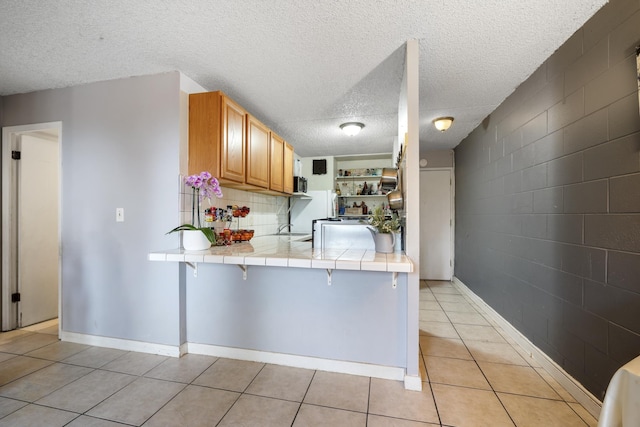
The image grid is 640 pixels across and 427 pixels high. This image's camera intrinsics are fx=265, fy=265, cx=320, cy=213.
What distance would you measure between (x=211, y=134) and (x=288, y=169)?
4.83 feet

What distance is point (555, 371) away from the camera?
1765mm

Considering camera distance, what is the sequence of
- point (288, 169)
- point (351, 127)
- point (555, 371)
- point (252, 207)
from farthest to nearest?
point (288, 169), point (252, 207), point (351, 127), point (555, 371)

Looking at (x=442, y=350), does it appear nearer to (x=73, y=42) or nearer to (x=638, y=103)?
(x=638, y=103)

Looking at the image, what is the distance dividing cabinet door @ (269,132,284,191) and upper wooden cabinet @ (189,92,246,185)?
0.83 meters

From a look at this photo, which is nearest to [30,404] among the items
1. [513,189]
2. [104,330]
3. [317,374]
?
[104,330]

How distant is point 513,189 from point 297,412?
2.49 meters

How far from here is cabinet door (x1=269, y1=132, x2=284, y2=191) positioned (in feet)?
9.73

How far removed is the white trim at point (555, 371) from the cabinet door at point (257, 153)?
268 centimetres

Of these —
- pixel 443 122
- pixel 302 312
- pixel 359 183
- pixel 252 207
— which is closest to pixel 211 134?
pixel 252 207

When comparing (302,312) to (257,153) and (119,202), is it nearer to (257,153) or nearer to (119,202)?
(257,153)

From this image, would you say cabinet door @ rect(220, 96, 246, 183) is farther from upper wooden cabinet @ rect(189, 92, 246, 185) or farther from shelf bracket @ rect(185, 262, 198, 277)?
shelf bracket @ rect(185, 262, 198, 277)

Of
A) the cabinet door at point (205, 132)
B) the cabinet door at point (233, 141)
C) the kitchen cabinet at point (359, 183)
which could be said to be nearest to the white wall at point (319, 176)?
the kitchen cabinet at point (359, 183)

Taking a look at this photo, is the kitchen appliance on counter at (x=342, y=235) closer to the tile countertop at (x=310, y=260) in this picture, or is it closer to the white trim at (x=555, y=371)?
the tile countertop at (x=310, y=260)

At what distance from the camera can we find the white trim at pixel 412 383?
64.9 inches
